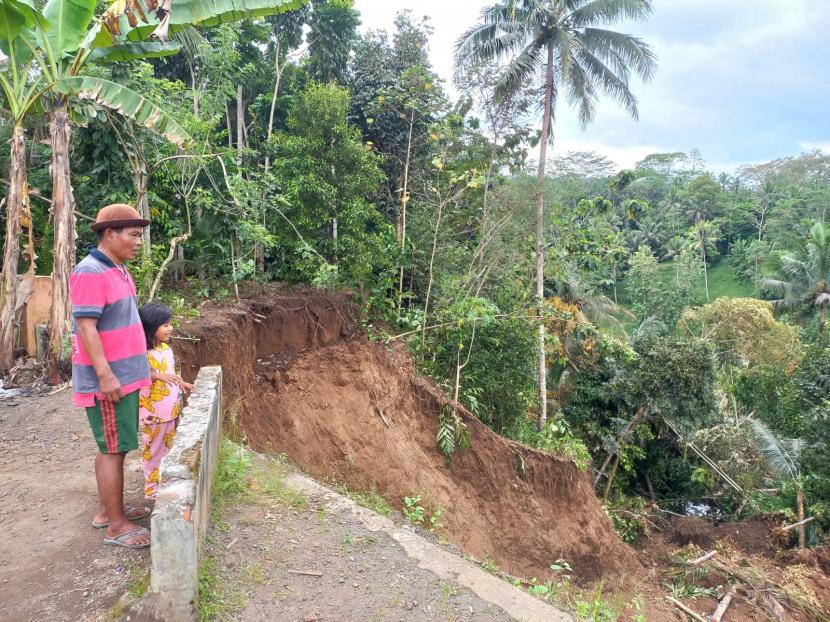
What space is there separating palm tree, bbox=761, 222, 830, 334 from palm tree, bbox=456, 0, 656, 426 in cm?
1816

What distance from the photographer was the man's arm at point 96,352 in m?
2.84

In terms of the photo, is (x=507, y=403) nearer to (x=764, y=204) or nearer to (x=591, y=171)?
(x=591, y=171)

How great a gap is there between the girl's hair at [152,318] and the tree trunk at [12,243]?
4718mm

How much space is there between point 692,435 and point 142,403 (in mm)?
13839

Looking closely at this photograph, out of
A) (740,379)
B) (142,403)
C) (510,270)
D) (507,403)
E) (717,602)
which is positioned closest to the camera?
(142,403)

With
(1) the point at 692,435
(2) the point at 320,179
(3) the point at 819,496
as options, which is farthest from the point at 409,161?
(3) the point at 819,496

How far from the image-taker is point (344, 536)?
12.7 ft

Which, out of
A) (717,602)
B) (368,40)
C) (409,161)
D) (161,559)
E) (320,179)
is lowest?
(717,602)

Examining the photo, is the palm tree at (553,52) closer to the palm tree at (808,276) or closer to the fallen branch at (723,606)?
the fallen branch at (723,606)

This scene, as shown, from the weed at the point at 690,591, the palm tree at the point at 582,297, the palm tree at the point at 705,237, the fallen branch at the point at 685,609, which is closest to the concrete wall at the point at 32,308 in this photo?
the fallen branch at the point at 685,609

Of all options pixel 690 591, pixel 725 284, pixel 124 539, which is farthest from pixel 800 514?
pixel 725 284

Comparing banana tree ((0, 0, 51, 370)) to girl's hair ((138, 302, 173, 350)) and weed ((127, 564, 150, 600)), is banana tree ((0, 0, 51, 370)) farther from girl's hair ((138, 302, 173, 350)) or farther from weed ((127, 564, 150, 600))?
weed ((127, 564, 150, 600))

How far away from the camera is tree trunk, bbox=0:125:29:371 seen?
6688 millimetres

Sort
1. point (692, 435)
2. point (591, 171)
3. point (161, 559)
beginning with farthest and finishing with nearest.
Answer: point (591, 171)
point (692, 435)
point (161, 559)
